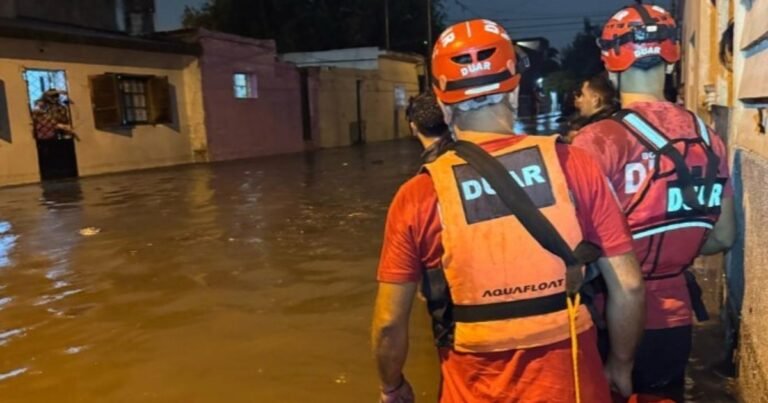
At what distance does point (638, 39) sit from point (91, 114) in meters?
17.2

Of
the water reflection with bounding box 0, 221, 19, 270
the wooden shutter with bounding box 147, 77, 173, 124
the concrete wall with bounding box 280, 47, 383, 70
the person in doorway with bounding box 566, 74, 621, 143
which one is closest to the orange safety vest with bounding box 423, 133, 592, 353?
the person in doorway with bounding box 566, 74, 621, 143

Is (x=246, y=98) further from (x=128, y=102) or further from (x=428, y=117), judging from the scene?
(x=428, y=117)

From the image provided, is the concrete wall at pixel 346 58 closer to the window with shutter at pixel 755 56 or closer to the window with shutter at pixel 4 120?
the window with shutter at pixel 4 120

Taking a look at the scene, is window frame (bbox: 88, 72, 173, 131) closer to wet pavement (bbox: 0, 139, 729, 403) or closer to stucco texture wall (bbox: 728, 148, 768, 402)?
wet pavement (bbox: 0, 139, 729, 403)

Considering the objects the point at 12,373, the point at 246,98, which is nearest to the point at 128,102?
the point at 246,98

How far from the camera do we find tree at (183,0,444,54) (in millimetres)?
34875

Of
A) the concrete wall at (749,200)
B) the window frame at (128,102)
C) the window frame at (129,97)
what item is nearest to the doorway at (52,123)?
the window frame at (128,102)

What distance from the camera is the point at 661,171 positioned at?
217 cm

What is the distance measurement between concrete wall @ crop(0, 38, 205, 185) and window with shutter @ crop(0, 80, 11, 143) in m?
0.09

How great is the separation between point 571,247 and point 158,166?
19.0 meters

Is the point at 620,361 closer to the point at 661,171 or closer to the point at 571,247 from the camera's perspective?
the point at 571,247

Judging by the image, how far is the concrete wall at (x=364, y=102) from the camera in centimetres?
2848

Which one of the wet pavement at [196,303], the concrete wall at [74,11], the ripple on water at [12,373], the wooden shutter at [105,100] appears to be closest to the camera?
the wet pavement at [196,303]

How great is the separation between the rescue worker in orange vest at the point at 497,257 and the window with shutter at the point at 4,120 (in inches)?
624
